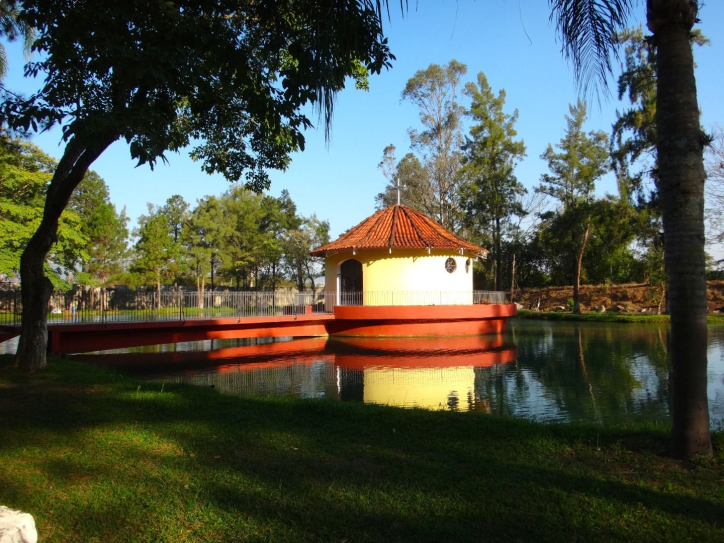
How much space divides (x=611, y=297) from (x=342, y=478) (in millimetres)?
38880

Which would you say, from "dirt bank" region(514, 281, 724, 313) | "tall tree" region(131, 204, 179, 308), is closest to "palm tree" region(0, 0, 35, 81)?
"tall tree" region(131, 204, 179, 308)

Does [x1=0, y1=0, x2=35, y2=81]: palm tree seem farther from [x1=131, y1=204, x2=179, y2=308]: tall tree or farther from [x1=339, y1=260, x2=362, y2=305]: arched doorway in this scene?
[x1=131, y1=204, x2=179, y2=308]: tall tree

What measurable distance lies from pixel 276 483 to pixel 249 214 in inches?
1517

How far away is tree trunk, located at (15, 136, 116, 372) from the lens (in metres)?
8.82

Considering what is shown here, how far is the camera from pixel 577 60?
16.0ft

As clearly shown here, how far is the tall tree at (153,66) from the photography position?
459 cm

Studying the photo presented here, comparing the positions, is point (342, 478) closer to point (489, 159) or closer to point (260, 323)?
point (260, 323)

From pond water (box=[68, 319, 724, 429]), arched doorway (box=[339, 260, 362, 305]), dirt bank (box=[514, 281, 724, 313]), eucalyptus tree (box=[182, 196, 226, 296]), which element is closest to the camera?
pond water (box=[68, 319, 724, 429])

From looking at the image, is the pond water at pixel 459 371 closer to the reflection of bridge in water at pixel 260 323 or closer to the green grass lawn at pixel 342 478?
the reflection of bridge in water at pixel 260 323

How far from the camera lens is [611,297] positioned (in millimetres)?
38906

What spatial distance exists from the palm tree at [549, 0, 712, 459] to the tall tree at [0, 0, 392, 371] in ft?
6.79

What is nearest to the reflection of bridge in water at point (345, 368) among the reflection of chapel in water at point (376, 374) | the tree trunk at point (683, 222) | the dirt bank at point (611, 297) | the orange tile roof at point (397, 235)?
the reflection of chapel in water at point (376, 374)

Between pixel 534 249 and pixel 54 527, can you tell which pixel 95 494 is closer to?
pixel 54 527

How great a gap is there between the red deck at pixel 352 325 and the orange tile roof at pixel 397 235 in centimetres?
303
